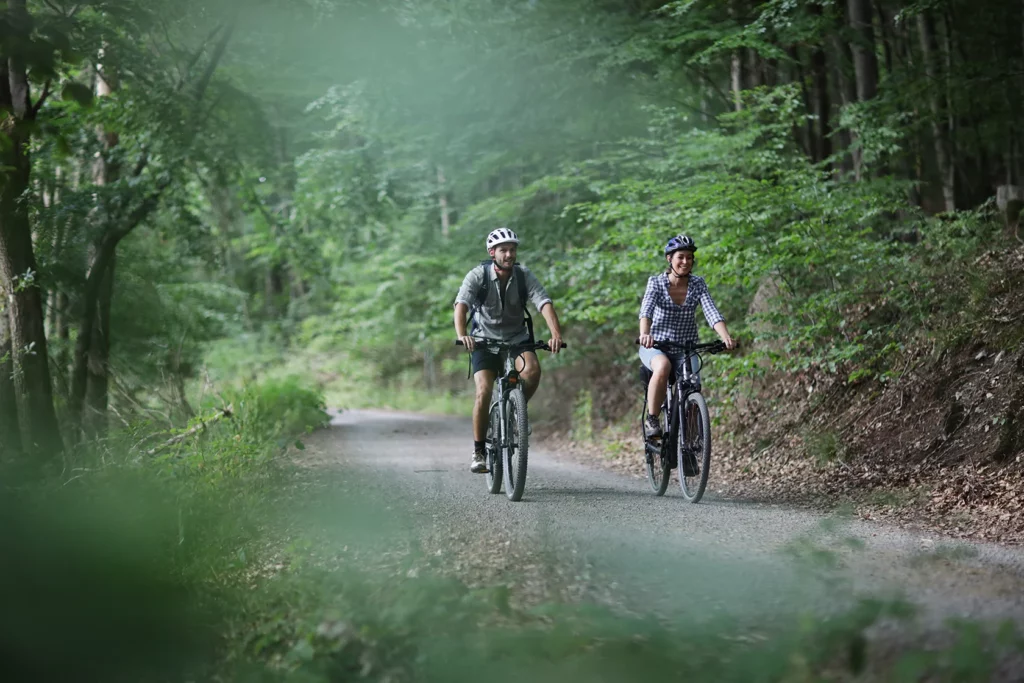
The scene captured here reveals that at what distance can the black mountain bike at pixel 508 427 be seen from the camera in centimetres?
744

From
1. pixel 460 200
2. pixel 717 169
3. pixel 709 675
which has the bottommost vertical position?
pixel 709 675

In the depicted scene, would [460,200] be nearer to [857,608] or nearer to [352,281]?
[352,281]

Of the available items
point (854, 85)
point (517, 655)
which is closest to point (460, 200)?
point (854, 85)

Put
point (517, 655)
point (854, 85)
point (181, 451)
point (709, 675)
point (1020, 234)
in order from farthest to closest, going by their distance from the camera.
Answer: point (854, 85)
point (181, 451)
point (1020, 234)
point (517, 655)
point (709, 675)

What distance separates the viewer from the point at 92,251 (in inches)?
561

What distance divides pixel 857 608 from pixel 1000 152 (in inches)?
600

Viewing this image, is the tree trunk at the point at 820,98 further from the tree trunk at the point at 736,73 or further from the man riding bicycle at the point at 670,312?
the man riding bicycle at the point at 670,312

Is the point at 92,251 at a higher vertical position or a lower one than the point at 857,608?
higher

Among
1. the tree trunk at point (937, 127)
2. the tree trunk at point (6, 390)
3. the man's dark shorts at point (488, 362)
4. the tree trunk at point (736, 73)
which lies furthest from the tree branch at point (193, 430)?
the tree trunk at point (937, 127)

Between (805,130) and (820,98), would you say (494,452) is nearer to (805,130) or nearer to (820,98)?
(820,98)

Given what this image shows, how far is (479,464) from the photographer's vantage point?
797 cm

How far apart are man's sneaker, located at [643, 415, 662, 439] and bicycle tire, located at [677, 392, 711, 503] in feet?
0.84

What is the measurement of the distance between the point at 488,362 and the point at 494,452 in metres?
0.79

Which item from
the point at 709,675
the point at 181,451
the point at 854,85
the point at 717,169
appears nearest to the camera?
the point at 709,675
